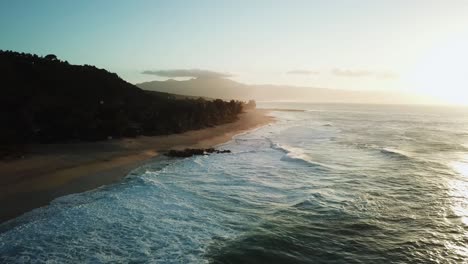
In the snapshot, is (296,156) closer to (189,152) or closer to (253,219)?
(189,152)

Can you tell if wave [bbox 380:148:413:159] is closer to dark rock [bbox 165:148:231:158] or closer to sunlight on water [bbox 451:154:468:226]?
sunlight on water [bbox 451:154:468:226]

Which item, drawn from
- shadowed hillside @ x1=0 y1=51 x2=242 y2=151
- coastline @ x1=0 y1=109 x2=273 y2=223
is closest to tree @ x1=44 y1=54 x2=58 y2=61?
shadowed hillside @ x1=0 y1=51 x2=242 y2=151

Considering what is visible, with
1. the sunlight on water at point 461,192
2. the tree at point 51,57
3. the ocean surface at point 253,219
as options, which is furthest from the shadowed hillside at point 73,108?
the sunlight on water at point 461,192

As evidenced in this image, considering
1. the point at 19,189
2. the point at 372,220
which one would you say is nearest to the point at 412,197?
the point at 372,220

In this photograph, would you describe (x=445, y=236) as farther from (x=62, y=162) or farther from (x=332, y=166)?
(x=62, y=162)

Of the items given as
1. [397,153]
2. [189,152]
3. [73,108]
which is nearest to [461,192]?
[397,153]
